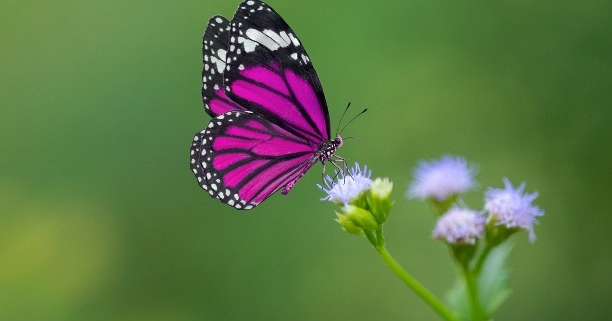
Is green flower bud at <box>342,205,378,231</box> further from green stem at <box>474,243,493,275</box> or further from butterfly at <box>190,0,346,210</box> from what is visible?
butterfly at <box>190,0,346,210</box>

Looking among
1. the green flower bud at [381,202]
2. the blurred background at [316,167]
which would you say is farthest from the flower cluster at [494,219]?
the blurred background at [316,167]

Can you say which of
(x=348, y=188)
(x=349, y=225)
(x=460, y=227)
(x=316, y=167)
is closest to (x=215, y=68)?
(x=348, y=188)

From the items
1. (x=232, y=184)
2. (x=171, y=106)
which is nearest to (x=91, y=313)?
(x=171, y=106)

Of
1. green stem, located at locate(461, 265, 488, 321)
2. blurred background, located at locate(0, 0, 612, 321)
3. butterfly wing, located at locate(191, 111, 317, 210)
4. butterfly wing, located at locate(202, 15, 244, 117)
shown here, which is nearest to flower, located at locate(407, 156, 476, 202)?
green stem, located at locate(461, 265, 488, 321)

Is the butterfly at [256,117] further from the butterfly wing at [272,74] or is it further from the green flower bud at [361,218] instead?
the green flower bud at [361,218]

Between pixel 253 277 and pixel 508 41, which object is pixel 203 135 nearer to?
pixel 253 277
